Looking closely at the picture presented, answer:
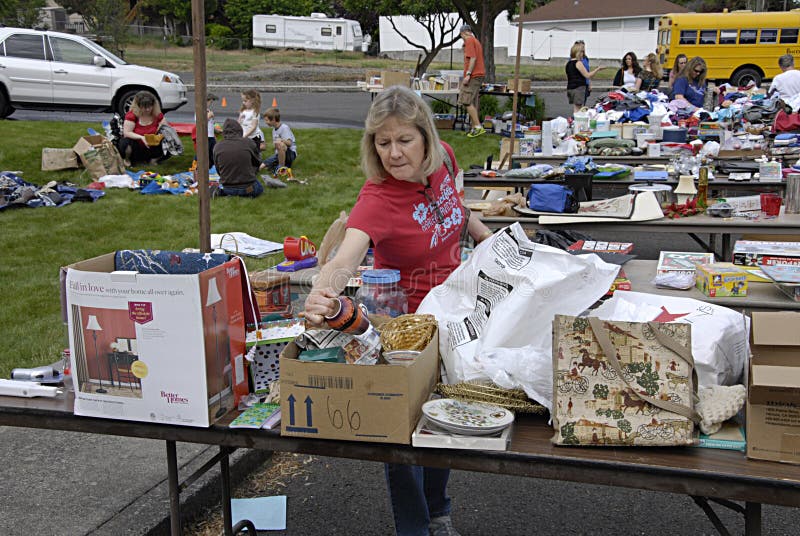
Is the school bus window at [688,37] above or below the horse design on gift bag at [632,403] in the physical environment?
above

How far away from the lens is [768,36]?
78.3 ft

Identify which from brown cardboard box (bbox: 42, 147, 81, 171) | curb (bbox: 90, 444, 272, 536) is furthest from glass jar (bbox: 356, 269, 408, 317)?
brown cardboard box (bbox: 42, 147, 81, 171)

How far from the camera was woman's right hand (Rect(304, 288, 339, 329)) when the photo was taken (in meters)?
2.06

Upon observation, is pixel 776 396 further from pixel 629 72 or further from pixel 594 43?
pixel 594 43

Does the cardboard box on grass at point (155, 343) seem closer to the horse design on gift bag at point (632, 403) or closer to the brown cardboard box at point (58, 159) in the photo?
the horse design on gift bag at point (632, 403)

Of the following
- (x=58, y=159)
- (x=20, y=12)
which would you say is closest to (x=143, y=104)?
(x=58, y=159)

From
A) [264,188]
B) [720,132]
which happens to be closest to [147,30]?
[264,188]

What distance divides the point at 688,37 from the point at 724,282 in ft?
75.3

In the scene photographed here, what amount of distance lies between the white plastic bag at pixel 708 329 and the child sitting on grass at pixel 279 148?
878cm

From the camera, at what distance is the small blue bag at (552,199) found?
5227mm

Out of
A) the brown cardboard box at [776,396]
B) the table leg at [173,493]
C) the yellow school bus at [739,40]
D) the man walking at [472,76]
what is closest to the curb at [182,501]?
the table leg at [173,493]

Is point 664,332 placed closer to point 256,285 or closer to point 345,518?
point 256,285

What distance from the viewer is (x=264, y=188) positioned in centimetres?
979

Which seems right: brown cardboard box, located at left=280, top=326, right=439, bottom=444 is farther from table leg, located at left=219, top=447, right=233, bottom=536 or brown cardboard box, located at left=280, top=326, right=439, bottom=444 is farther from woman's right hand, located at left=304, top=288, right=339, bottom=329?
table leg, located at left=219, top=447, right=233, bottom=536
